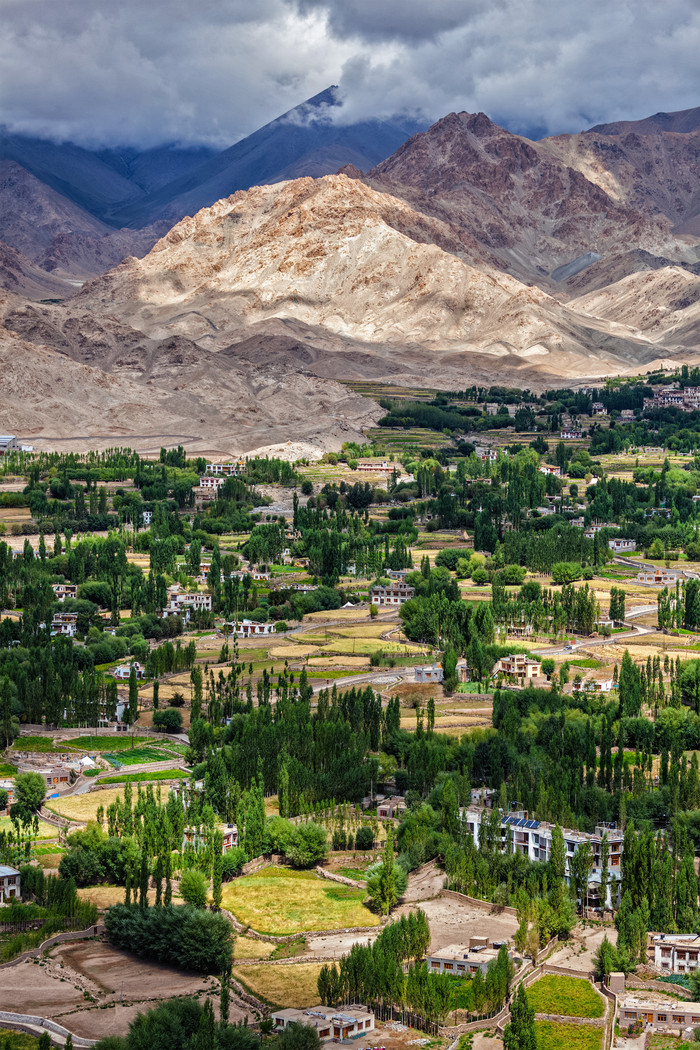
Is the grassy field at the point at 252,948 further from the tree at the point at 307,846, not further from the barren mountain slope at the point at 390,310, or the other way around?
the barren mountain slope at the point at 390,310

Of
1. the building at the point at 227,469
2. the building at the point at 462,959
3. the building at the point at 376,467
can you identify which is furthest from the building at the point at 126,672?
the building at the point at 376,467

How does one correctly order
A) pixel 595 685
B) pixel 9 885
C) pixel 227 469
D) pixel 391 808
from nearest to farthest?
1. pixel 9 885
2. pixel 391 808
3. pixel 595 685
4. pixel 227 469

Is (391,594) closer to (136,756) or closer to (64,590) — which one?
(64,590)

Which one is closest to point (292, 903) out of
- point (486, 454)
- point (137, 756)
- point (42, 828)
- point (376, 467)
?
point (42, 828)

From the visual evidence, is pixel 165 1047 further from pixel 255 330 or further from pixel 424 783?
pixel 255 330

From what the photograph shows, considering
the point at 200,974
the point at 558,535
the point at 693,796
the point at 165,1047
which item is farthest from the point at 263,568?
the point at 165,1047
